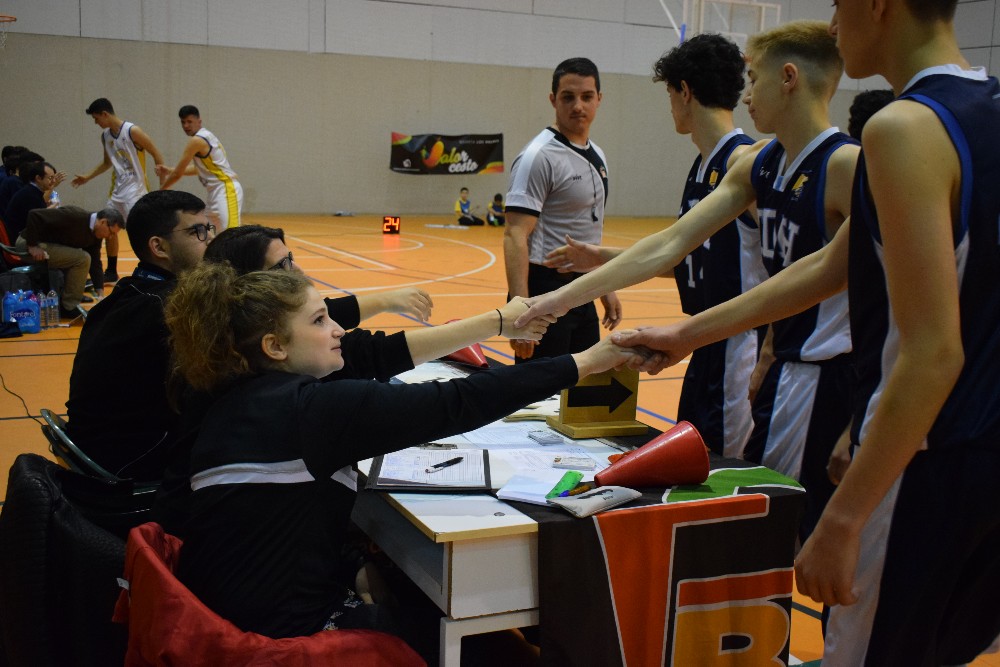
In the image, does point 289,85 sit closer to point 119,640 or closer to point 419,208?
point 419,208

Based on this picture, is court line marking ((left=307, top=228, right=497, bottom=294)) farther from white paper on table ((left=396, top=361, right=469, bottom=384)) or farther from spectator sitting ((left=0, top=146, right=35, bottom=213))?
white paper on table ((left=396, top=361, right=469, bottom=384))

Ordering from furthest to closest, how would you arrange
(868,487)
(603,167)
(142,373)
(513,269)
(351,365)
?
(603,167) < (513,269) < (351,365) < (142,373) < (868,487)

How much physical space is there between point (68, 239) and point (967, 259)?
29.5 ft

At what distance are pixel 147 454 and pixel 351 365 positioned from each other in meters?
0.69

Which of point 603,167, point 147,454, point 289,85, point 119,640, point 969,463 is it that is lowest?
point 119,640

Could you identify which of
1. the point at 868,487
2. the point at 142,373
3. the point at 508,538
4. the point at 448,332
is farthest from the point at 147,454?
the point at 868,487

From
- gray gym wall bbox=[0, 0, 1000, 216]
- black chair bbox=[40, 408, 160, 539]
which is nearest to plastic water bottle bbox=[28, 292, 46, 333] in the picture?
black chair bbox=[40, 408, 160, 539]

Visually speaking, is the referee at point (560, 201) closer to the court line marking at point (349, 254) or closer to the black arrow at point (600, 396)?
the black arrow at point (600, 396)

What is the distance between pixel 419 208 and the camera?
71.8 feet

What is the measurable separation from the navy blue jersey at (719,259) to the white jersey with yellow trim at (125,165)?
893 centimetres

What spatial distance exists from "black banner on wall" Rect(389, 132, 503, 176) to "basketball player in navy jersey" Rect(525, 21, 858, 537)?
18.6m

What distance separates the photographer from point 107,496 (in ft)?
8.87

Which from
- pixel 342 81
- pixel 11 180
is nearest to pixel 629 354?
pixel 11 180

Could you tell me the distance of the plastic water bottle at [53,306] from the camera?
28.7 ft
